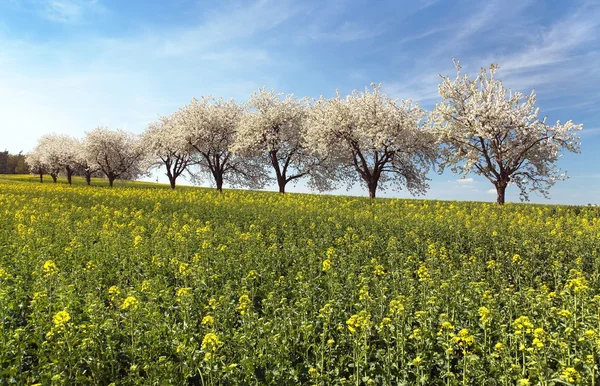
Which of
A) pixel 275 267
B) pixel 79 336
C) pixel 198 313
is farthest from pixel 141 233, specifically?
pixel 79 336

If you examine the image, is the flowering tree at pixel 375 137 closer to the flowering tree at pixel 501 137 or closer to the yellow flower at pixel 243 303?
the flowering tree at pixel 501 137

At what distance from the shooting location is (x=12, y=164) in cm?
12506

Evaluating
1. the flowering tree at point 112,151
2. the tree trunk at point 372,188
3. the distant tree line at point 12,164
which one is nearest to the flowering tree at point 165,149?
the flowering tree at point 112,151

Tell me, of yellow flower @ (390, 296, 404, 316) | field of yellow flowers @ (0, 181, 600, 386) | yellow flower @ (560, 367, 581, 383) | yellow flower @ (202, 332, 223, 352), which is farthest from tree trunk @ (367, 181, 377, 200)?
yellow flower @ (202, 332, 223, 352)

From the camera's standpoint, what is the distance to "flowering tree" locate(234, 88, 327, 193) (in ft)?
142

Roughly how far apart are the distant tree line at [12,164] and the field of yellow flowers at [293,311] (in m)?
126

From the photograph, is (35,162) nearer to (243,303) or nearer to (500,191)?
(500,191)

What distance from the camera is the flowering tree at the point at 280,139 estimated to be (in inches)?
1706

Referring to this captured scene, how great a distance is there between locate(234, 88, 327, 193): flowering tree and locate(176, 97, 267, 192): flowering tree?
3.64 metres

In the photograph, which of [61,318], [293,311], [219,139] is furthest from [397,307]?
[219,139]

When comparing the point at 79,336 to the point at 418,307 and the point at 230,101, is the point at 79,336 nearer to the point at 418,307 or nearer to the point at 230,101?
the point at 418,307

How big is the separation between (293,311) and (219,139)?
142ft

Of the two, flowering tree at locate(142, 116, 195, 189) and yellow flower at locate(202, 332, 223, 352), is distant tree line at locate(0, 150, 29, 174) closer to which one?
flowering tree at locate(142, 116, 195, 189)

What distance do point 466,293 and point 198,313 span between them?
5546mm
